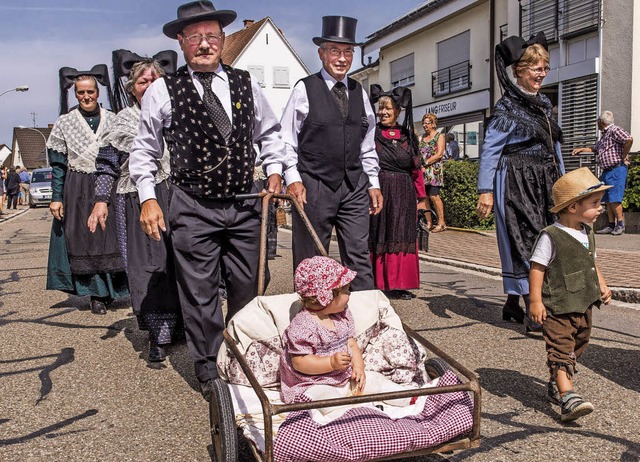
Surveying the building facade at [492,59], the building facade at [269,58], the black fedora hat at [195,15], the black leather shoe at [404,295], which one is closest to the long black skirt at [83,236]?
the black leather shoe at [404,295]

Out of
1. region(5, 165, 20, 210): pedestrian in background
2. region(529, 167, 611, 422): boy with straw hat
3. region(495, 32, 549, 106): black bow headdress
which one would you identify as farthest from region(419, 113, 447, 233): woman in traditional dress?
region(5, 165, 20, 210): pedestrian in background

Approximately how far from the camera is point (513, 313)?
19.5 feet

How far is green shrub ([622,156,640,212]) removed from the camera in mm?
13156

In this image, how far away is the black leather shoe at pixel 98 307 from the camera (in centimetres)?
696

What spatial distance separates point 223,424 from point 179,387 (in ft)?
5.21

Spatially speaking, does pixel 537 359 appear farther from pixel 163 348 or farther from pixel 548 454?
pixel 163 348

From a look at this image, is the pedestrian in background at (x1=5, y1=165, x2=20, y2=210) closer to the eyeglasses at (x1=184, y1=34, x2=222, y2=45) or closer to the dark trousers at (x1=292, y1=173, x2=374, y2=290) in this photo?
the dark trousers at (x1=292, y1=173, x2=374, y2=290)

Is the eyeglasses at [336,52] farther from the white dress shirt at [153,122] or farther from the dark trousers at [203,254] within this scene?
the dark trousers at [203,254]

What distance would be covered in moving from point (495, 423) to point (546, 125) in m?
2.64

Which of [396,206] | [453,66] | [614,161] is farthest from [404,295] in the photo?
[453,66]

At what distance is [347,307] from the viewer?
3682 mm

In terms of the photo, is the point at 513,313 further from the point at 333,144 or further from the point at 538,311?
the point at 538,311

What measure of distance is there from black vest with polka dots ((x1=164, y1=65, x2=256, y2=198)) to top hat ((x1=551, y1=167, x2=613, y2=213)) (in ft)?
5.67

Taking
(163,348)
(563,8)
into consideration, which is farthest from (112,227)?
(563,8)
